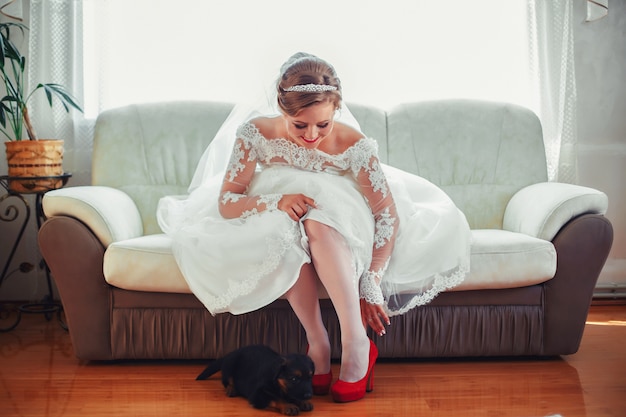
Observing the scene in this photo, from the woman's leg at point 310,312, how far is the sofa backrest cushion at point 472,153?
1.06 meters

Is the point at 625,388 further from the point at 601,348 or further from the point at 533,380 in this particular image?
the point at 601,348

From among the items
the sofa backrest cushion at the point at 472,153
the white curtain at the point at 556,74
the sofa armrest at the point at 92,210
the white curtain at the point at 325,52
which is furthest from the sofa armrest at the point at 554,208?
the sofa armrest at the point at 92,210

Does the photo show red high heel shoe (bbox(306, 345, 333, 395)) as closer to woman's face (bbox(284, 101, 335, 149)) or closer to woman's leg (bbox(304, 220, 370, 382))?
woman's leg (bbox(304, 220, 370, 382))

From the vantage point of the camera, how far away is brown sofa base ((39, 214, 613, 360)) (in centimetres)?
264

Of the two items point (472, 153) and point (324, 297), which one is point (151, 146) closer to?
point (324, 297)

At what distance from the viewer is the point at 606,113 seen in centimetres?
381

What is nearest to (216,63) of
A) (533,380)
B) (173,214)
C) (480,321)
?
(173,214)

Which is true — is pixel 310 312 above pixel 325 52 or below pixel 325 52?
below

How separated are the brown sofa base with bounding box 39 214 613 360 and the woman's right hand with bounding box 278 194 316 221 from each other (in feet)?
1.18

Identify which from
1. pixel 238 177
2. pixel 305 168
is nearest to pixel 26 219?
pixel 238 177

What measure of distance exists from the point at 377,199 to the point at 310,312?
0.45 meters

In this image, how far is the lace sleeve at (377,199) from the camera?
2506 mm

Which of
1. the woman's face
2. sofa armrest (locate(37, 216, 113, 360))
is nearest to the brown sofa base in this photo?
sofa armrest (locate(37, 216, 113, 360))

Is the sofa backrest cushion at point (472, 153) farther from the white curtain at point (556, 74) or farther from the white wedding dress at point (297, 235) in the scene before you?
the white wedding dress at point (297, 235)
